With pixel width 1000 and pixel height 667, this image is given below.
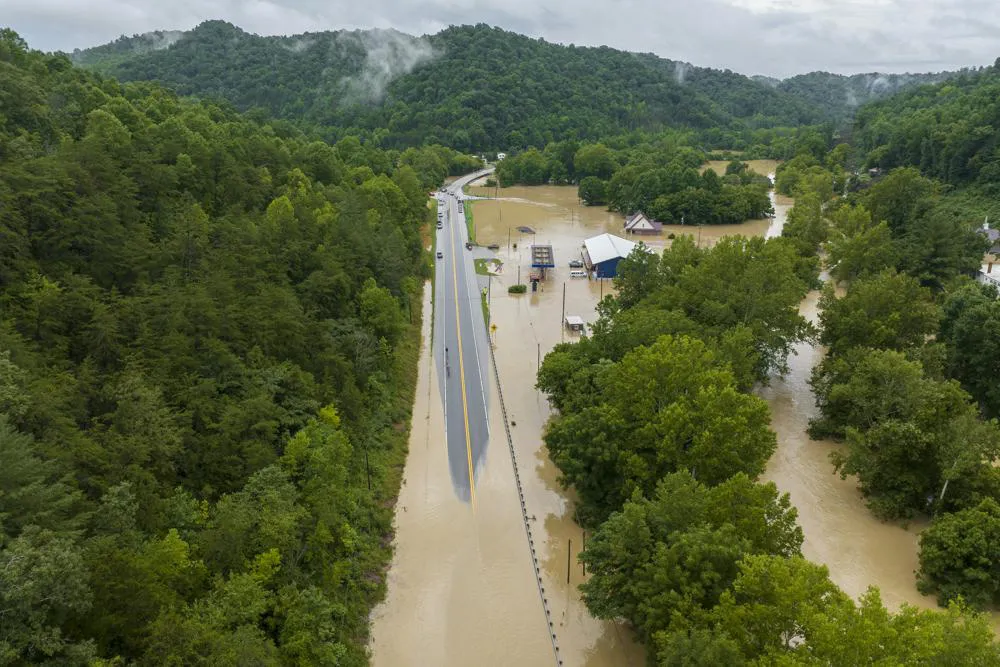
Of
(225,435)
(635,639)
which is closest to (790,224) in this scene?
(635,639)

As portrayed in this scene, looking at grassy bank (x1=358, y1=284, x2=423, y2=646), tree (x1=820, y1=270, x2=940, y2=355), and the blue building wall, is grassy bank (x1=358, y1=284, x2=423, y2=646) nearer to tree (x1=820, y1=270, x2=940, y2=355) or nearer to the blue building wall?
the blue building wall

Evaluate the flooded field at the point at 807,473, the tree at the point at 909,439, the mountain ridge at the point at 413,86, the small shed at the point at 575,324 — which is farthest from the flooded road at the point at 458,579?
the mountain ridge at the point at 413,86

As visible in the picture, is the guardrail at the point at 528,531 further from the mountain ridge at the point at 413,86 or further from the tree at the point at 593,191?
the mountain ridge at the point at 413,86

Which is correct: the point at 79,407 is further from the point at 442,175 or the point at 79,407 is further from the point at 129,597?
the point at 442,175

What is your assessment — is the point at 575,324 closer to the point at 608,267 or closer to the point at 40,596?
the point at 608,267

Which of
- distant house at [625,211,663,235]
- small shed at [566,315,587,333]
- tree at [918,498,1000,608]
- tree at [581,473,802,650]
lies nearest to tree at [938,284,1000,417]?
tree at [918,498,1000,608]

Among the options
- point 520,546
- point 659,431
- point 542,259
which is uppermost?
point 542,259

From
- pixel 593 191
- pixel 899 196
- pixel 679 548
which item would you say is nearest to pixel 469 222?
pixel 593 191
